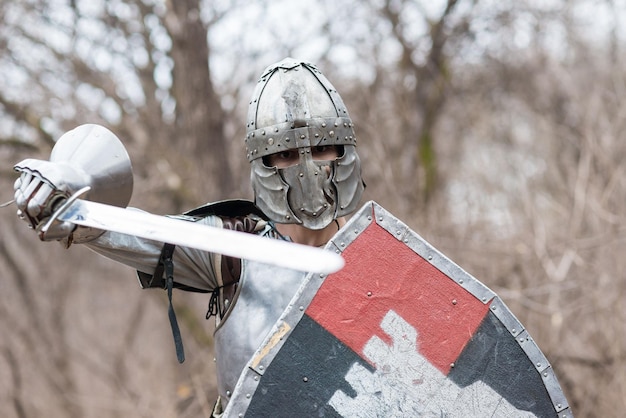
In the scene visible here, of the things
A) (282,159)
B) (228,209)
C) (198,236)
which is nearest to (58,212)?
(198,236)

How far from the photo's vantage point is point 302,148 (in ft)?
8.90

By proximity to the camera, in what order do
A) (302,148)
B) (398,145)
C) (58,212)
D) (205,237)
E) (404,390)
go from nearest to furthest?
(205,237), (58,212), (404,390), (302,148), (398,145)

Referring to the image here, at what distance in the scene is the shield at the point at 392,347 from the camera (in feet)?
7.56

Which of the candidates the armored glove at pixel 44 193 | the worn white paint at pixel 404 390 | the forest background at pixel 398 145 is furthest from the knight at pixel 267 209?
the forest background at pixel 398 145

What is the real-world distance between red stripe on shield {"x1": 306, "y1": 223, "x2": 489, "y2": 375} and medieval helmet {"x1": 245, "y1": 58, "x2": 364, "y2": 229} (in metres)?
0.35

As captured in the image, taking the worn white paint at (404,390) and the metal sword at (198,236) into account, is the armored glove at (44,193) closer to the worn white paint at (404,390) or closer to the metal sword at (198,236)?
the metal sword at (198,236)

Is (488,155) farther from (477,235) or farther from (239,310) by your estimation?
(239,310)

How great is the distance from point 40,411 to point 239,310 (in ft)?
28.4

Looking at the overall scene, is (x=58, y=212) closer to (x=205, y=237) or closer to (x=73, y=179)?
(x=73, y=179)

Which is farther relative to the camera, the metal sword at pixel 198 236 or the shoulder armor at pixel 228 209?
the shoulder armor at pixel 228 209

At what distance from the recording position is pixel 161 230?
2117 millimetres

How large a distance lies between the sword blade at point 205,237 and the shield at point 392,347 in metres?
0.28

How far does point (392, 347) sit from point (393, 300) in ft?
0.40

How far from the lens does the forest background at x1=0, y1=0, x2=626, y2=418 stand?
581 centimetres
